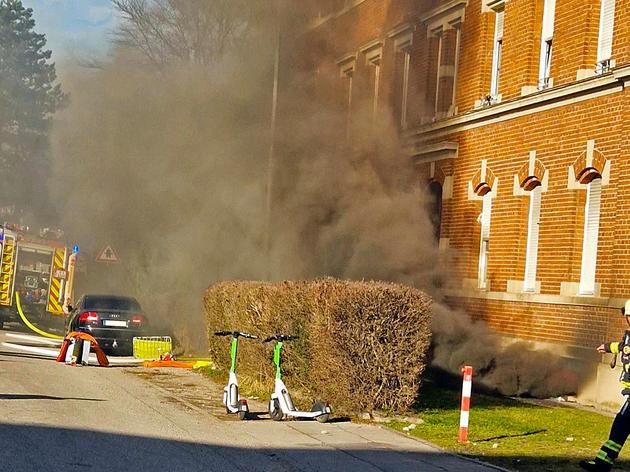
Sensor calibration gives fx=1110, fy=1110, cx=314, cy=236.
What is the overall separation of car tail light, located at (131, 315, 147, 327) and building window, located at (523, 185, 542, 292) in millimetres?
8536

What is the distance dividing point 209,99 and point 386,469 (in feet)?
69.3

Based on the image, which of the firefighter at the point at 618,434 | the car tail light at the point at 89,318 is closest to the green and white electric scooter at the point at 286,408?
the firefighter at the point at 618,434

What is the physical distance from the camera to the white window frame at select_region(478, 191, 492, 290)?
72.7 feet

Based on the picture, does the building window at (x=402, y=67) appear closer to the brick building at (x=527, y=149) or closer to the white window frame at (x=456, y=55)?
the brick building at (x=527, y=149)

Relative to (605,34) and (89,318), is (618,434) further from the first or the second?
(89,318)

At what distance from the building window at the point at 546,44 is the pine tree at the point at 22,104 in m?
34.6

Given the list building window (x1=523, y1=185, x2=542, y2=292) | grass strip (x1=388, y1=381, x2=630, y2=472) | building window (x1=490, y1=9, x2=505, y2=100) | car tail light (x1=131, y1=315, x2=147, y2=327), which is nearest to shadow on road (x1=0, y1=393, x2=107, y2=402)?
grass strip (x1=388, y1=381, x2=630, y2=472)

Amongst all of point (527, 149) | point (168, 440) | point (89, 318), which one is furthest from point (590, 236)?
point (89, 318)

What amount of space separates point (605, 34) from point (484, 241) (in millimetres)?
5677

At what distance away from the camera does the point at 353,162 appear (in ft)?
88.5

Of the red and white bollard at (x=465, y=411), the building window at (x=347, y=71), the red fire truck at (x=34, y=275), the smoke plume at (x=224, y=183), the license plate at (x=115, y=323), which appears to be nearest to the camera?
the red and white bollard at (x=465, y=411)

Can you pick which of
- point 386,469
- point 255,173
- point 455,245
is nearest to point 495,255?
point 455,245

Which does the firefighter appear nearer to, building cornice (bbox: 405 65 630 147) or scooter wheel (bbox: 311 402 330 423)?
scooter wheel (bbox: 311 402 330 423)

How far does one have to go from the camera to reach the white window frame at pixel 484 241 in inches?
872
